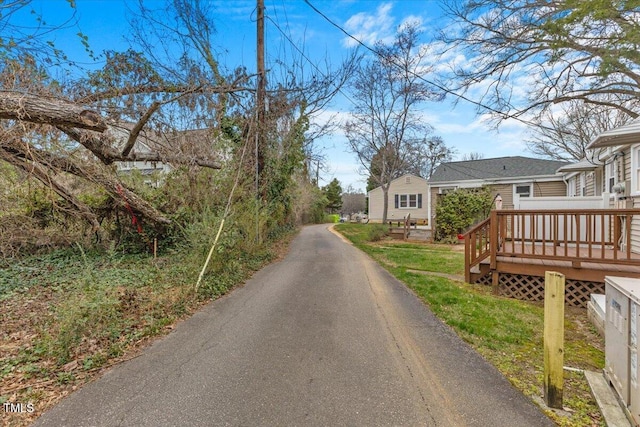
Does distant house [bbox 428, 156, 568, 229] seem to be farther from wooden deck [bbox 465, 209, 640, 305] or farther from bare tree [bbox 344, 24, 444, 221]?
wooden deck [bbox 465, 209, 640, 305]

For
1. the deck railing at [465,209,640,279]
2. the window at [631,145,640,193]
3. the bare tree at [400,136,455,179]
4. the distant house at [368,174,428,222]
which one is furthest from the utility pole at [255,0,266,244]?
the bare tree at [400,136,455,179]

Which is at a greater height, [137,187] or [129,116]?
[129,116]

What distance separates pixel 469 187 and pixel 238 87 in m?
14.7

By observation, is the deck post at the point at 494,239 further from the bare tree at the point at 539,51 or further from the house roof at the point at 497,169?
the house roof at the point at 497,169

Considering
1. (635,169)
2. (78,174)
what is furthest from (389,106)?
(78,174)

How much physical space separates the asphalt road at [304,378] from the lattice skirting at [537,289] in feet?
8.57

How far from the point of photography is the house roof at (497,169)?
54.9 ft

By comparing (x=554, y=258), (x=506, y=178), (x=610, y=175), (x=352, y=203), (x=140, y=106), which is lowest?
(x=554, y=258)

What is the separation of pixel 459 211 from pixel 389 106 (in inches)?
413

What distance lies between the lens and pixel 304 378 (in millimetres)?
2848

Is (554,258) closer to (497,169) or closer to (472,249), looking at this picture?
(472,249)

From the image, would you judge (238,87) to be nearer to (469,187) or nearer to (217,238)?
(217,238)

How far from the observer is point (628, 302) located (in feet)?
7.36

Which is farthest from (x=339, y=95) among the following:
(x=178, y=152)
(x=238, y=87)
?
(x=178, y=152)
